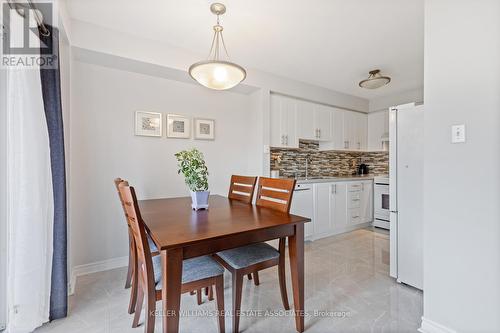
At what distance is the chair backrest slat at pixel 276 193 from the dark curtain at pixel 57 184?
1.46 m

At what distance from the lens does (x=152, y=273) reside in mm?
1247

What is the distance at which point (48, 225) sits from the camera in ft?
5.20

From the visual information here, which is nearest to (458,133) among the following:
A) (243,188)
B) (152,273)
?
(243,188)

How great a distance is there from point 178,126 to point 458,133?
8.42 ft

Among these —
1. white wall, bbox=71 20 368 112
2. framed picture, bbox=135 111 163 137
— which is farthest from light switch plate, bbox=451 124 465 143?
framed picture, bbox=135 111 163 137

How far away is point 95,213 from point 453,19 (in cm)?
326

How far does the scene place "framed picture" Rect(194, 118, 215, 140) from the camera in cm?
301

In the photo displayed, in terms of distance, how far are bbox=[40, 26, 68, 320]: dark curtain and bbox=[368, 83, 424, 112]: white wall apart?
4.65 metres

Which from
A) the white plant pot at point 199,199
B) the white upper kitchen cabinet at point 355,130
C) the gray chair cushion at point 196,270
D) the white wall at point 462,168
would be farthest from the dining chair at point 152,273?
the white upper kitchen cabinet at point 355,130

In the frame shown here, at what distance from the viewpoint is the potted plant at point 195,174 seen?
1775 mm

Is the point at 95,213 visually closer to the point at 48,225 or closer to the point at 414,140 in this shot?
the point at 48,225

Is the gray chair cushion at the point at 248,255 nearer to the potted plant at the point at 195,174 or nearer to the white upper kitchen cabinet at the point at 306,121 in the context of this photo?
the potted plant at the point at 195,174

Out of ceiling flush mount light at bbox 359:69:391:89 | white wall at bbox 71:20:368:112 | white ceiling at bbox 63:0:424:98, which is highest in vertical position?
white ceiling at bbox 63:0:424:98

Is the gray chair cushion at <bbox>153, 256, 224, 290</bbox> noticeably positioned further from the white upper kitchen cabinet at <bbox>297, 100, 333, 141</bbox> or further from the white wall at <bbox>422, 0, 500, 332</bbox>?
the white upper kitchen cabinet at <bbox>297, 100, 333, 141</bbox>
